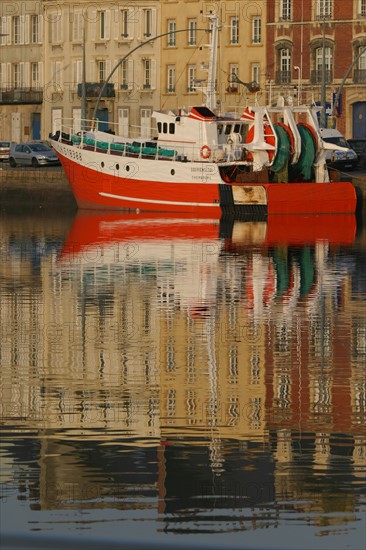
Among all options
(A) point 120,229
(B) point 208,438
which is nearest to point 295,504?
(B) point 208,438

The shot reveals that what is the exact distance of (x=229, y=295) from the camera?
1266 inches

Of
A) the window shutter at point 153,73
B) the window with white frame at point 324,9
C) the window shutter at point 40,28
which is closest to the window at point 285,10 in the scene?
the window with white frame at point 324,9

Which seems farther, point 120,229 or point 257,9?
point 257,9

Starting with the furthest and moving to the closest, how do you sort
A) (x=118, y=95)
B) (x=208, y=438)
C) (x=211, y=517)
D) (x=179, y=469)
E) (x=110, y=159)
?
(x=118, y=95), (x=110, y=159), (x=208, y=438), (x=179, y=469), (x=211, y=517)

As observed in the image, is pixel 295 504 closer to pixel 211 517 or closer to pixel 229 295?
pixel 211 517

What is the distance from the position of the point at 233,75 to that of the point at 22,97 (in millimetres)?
15730

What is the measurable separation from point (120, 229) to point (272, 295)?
25969 mm

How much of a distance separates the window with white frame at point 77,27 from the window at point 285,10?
1314cm

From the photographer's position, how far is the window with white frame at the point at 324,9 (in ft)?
332

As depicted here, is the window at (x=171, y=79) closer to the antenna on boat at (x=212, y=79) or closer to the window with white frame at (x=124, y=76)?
the window with white frame at (x=124, y=76)

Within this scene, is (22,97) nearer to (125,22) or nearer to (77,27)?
(77,27)

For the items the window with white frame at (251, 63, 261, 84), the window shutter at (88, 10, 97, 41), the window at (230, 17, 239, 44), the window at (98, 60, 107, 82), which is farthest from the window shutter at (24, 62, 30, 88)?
the window with white frame at (251, 63, 261, 84)

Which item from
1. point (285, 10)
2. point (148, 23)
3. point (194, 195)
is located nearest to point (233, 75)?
point (285, 10)

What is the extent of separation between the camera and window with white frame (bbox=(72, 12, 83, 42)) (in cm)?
10931
